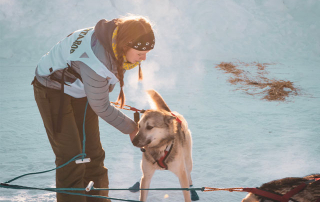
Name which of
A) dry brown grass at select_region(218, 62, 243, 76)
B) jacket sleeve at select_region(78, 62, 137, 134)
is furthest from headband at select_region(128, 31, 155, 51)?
dry brown grass at select_region(218, 62, 243, 76)

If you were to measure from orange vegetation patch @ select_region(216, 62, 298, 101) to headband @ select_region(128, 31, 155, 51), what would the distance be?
502 cm

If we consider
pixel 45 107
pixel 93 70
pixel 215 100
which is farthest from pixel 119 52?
pixel 215 100

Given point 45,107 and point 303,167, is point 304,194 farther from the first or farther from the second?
point 303,167

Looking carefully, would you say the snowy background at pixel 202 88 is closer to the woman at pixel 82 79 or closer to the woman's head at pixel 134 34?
the woman at pixel 82 79

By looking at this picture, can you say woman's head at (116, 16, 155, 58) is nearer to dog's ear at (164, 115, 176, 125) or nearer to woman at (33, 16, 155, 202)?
woman at (33, 16, 155, 202)

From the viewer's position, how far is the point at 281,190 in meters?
1.68

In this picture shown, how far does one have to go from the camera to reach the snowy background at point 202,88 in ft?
11.9

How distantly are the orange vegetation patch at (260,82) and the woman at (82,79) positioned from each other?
16.2 feet

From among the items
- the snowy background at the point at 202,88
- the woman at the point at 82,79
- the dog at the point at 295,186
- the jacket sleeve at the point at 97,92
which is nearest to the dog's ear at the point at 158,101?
the woman at the point at 82,79

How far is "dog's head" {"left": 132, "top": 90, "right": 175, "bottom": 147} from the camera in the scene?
253 cm

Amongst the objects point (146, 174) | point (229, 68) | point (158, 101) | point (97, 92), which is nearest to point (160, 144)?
point (146, 174)

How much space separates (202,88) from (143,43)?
5.33 metres

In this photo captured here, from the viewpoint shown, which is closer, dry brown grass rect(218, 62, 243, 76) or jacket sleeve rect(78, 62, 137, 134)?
jacket sleeve rect(78, 62, 137, 134)

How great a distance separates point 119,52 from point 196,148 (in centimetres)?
255
